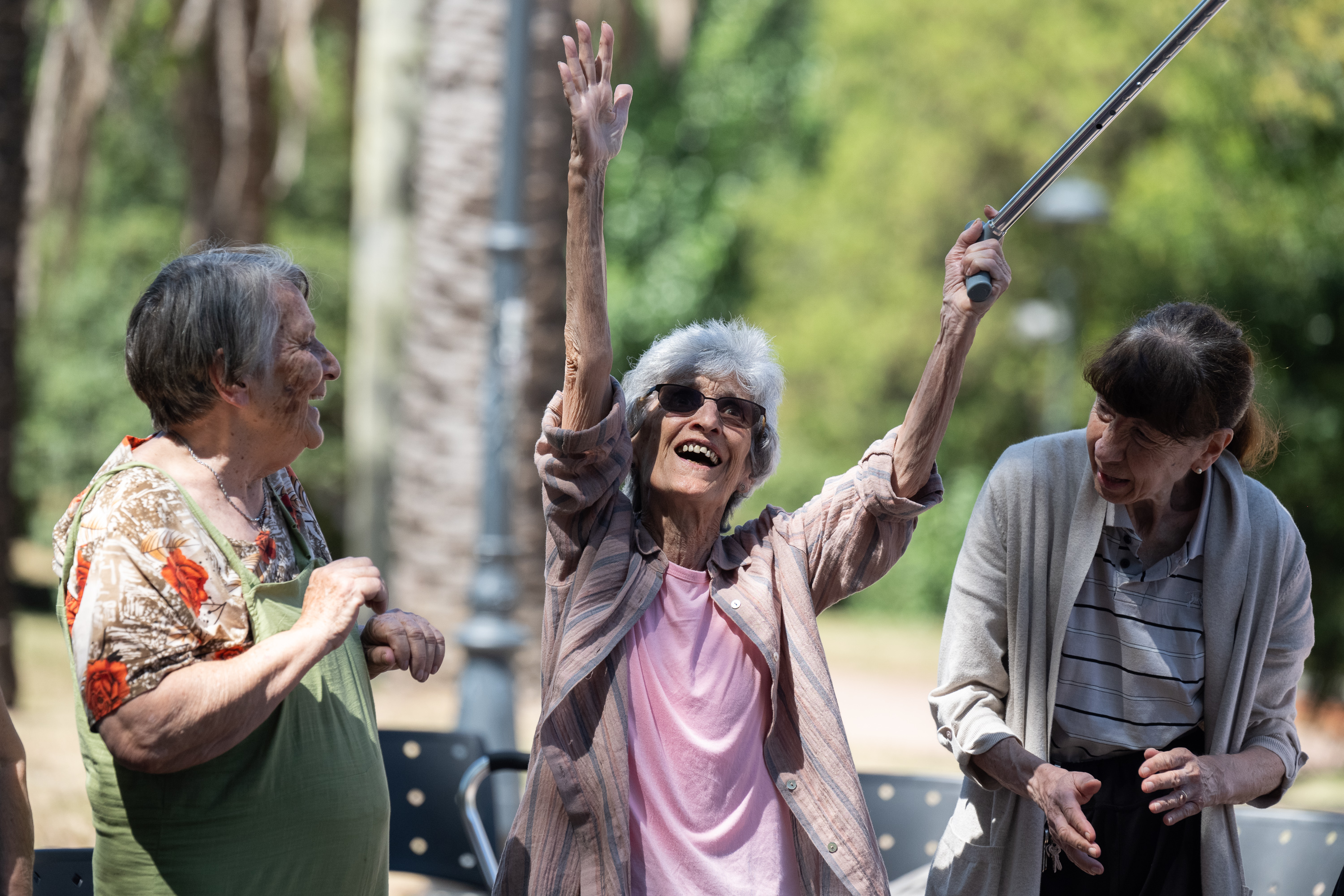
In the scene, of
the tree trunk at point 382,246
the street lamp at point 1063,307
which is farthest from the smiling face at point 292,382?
the street lamp at point 1063,307

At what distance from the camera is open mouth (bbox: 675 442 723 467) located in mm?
2472

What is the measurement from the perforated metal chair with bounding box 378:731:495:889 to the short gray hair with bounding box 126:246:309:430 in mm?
1429

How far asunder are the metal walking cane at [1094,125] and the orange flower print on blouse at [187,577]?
1380 millimetres

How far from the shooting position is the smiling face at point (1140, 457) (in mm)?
2391

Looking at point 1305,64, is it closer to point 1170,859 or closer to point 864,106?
point 1170,859

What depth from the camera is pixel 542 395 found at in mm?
7934

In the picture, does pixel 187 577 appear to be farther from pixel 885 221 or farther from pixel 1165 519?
pixel 885 221

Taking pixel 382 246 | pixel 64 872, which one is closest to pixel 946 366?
pixel 64 872

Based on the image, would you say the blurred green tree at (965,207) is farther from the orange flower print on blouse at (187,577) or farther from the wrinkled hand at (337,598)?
the orange flower print on blouse at (187,577)

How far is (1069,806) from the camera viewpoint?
7.35 feet

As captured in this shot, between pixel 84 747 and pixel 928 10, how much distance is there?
1927 cm

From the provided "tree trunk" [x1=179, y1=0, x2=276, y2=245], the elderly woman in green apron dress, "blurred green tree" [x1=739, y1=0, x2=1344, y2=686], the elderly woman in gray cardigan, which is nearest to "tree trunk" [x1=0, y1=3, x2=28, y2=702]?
"tree trunk" [x1=179, y1=0, x2=276, y2=245]

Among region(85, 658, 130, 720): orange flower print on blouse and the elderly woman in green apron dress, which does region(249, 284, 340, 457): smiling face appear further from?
region(85, 658, 130, 720): orange flower print on blouse

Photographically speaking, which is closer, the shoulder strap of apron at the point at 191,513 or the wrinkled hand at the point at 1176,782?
the shoulder strap of apron at the point at 191,513
